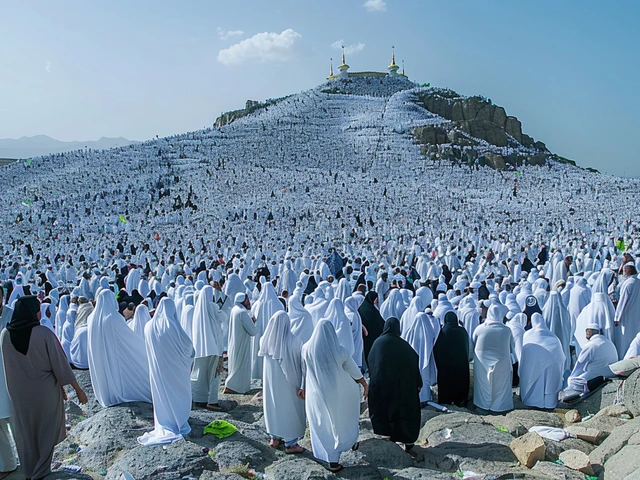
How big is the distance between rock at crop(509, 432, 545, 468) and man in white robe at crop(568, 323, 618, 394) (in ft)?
6.77


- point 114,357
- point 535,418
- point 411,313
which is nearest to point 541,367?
point 535,418

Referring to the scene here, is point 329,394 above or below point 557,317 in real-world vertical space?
above

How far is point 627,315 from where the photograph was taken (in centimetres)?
724

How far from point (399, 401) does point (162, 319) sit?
2053 mm

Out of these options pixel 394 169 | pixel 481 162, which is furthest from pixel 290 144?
pixel 481 162

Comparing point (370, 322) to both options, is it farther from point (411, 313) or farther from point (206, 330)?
point (206, 330)

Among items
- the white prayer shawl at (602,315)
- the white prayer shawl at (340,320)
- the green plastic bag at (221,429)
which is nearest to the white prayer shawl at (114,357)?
the green plastic bag at (221,429)

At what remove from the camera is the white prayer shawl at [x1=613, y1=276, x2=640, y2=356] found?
23.5 feet

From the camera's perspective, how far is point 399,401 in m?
4.42

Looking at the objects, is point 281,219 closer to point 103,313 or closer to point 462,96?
point 103,313

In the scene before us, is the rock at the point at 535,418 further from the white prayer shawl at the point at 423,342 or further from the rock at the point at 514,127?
the rock at the point at 514,127

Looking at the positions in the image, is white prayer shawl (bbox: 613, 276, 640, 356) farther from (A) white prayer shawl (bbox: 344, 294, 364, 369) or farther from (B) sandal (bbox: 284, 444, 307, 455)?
(B) sandal (bbox: 284, 444, 307, 455)

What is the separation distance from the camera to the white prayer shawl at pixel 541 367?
5672mm

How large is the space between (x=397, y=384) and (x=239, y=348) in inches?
88.3
